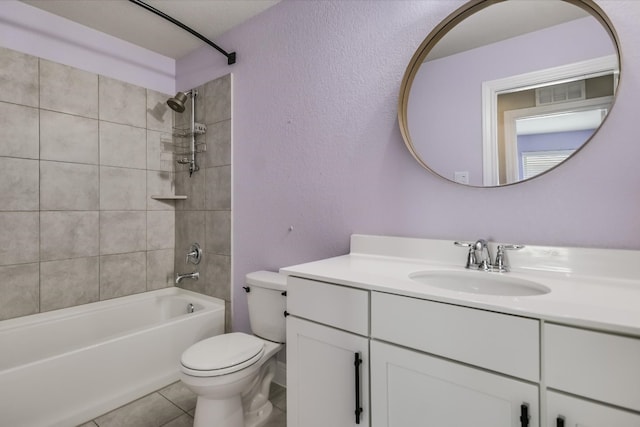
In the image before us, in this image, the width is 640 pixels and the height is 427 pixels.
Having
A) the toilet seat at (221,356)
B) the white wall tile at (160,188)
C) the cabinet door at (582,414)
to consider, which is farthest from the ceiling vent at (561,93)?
the white wall tile at (160,188)

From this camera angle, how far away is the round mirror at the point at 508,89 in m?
1.04

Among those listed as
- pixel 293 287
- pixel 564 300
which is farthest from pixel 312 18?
pixel 564 300

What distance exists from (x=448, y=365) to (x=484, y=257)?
1.70 ft

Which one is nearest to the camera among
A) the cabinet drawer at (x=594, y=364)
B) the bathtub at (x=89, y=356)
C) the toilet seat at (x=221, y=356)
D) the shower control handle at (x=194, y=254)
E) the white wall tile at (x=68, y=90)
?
the cabinet drawer at (x=594, y=364)

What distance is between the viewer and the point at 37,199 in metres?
1.93

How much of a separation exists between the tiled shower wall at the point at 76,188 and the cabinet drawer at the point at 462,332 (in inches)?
84.9

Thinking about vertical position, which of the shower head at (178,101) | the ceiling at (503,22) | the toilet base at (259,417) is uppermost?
the shower head at (178,101)

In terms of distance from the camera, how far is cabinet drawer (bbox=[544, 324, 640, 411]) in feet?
2.00

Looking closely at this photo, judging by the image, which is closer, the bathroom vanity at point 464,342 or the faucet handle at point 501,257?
the bathroom vanity at point 464,342

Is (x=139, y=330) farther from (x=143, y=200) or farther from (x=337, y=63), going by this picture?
(x=337, y=63)

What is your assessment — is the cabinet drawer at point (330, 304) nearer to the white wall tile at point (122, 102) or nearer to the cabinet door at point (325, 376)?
the cabinet door at point (325, 376)

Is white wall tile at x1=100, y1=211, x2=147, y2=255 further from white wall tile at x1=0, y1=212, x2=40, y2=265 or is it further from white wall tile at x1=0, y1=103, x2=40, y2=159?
white wall tile at x1=0, y1=103, x2=40, y2=159

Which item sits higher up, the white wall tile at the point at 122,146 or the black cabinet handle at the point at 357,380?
the white wall tile at the point at 122,146

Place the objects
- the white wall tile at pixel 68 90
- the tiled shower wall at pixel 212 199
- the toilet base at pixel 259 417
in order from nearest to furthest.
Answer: the toilet base at pixel 259 417 → the white wall tile at pixel 68 90 → the tiled shower wall at pixel 212 199
